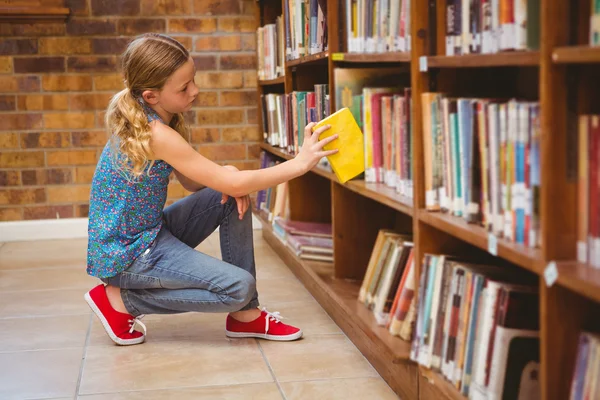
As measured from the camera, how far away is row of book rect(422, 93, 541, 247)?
1.48m

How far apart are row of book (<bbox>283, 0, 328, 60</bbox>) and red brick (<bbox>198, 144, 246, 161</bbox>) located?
1.23 metres

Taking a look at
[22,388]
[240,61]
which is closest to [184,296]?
[22,388]

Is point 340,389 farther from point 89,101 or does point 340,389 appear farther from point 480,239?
point 89,101

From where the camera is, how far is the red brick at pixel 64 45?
4594 mm

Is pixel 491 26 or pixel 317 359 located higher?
pixel 491 26

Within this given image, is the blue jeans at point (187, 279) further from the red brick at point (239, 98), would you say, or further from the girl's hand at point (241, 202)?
the red brick at point (239, 98)

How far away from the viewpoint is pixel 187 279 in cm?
258

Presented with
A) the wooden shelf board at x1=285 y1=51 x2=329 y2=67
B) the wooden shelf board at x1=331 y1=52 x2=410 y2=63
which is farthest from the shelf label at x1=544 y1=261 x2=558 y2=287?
the wooden shelf board at x1=285 y1=51 x2=329 y2=67

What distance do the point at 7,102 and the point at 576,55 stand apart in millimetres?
3958

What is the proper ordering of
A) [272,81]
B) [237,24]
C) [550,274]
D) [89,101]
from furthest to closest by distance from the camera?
[237,24] < [89,101] < [272,81] < [550,274]

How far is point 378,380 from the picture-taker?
2.28 m

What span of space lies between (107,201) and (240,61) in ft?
7.69

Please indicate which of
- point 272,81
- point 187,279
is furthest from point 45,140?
point 187,279

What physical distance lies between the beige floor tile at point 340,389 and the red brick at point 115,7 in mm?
2947
